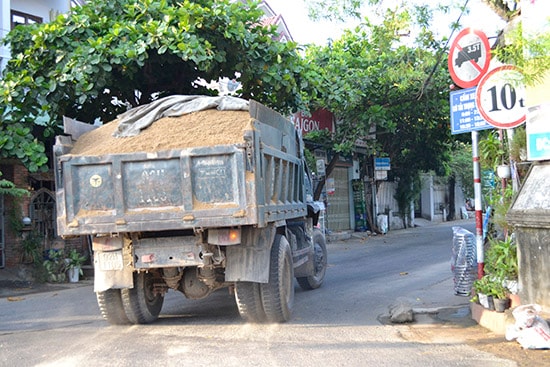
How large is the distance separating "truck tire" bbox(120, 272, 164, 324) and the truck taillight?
4.33ft

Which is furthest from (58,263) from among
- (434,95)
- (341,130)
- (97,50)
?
(434,95)

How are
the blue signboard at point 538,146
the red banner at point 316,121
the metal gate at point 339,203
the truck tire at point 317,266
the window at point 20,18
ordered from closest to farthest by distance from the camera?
the blue signboard at point 538,146, the truck tire at point 317,266, the window at point 20,18, the red banner at point 316,121, the metal gate at point 339,203

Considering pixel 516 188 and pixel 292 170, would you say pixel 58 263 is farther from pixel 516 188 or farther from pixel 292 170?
pixel 516 188

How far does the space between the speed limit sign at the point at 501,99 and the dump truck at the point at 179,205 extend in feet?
8.21

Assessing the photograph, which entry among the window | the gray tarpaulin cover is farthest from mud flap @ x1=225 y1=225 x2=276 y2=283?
the window

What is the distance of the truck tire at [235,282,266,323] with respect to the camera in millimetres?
6609

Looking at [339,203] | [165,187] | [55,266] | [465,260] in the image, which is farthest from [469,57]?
[339,203]

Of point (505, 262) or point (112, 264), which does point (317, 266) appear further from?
point (112, 264)

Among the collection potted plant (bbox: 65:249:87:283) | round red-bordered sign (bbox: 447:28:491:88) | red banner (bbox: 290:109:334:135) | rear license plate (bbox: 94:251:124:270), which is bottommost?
potted plant (bbox: 65:249:87:283)

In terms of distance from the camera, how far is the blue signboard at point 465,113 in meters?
6.82

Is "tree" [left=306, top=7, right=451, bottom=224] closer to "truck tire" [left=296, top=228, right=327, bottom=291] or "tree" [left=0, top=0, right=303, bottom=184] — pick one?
"tree" [left=0, top=0, right=303, bottom=184]

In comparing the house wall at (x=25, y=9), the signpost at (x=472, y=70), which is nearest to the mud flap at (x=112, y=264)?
the signpost at (x=472, y=70)

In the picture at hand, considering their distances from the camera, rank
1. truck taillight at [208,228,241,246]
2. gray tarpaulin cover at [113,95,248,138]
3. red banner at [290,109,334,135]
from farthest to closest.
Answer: red banner at [290,109,334,135]
gray tarpaulin cover at [113,95,248,138]
truck taillight at [208,228,241,246]

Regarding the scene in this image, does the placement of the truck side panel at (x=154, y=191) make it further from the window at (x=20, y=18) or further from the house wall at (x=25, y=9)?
the window at (x=20, y=18)
